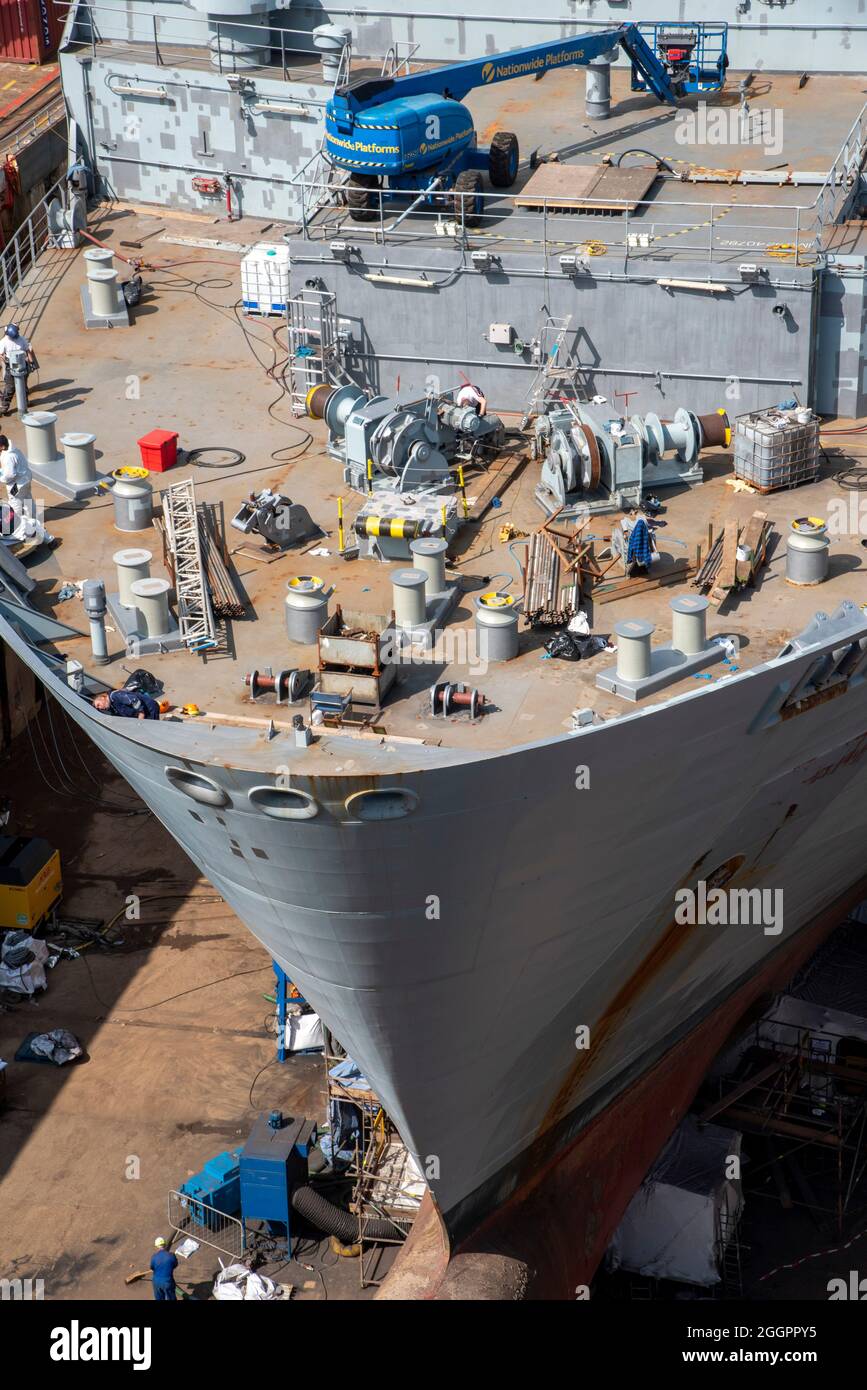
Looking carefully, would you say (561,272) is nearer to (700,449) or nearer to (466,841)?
(700,449)

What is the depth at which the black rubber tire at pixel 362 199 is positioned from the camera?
76.1ft

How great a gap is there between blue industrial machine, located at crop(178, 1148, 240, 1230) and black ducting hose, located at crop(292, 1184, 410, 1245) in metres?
0.79

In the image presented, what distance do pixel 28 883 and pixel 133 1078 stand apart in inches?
143

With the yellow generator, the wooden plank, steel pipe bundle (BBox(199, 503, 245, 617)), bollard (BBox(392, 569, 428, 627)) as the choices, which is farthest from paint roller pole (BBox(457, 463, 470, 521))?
the yellow generator

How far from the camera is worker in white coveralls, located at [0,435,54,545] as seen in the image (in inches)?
779

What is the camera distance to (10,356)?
877 inches

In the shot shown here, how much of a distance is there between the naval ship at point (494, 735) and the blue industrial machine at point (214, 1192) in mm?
2627

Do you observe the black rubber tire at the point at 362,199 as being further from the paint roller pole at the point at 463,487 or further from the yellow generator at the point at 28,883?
the yellow generator at the point at 28,883

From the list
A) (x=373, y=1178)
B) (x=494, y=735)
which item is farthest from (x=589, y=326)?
(x=373, y=1178)

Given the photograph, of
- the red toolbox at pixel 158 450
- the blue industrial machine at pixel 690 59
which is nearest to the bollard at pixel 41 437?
the red toolbox at pixel 158 450

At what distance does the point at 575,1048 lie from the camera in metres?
19.4

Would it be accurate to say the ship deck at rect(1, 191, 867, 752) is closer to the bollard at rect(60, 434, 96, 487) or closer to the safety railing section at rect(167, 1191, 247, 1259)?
the bollard at rect(60, 434, 96, 487)
